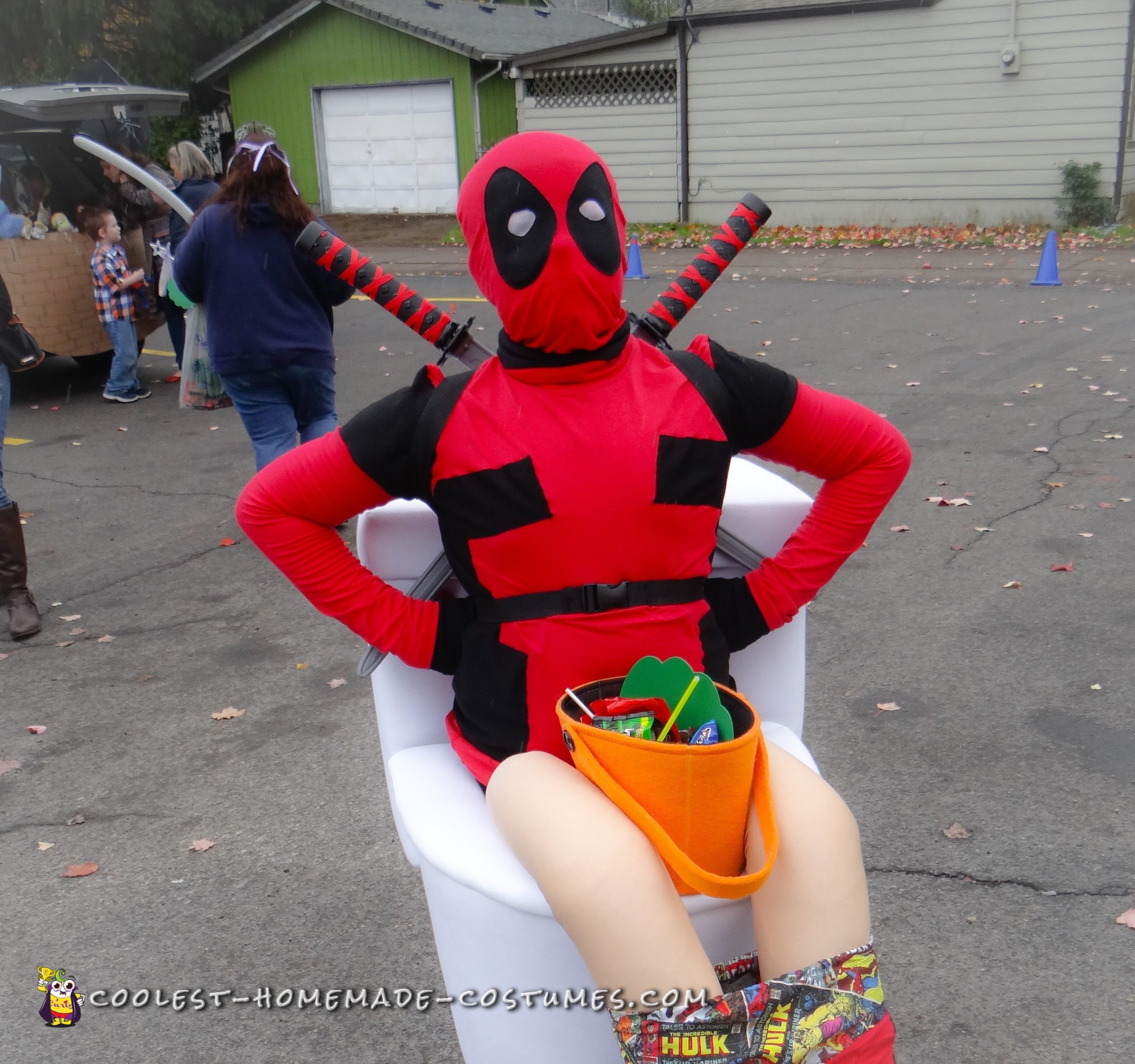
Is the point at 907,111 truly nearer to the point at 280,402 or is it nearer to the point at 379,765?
the point at 280,402

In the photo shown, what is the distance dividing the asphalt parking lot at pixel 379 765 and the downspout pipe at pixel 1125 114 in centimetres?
985

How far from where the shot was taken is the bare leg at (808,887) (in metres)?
1.79

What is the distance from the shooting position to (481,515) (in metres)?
2.05

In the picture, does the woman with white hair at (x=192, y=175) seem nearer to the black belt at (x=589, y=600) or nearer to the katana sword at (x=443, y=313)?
the katana sword at (x=443, y=313)

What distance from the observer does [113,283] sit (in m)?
8.38

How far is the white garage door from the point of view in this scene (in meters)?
21.9

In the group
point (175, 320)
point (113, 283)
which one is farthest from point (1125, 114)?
point (113, 283)

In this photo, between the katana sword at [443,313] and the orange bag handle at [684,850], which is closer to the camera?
the orange bag handle at [684,850]

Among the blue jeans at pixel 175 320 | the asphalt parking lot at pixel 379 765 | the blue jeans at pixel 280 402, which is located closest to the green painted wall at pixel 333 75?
the blue jeans at pixel 175 320

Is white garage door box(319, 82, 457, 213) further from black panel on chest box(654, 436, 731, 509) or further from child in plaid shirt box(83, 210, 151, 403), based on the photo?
black panel on chest box(654, 436, 731, 509)

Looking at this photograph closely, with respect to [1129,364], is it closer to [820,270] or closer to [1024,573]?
[1024,573]

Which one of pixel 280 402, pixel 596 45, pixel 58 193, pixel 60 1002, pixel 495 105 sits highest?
pixel 596 45

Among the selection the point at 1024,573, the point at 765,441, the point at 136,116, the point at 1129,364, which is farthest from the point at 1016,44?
the point at 765,441

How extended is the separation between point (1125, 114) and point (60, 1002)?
16.2 m
